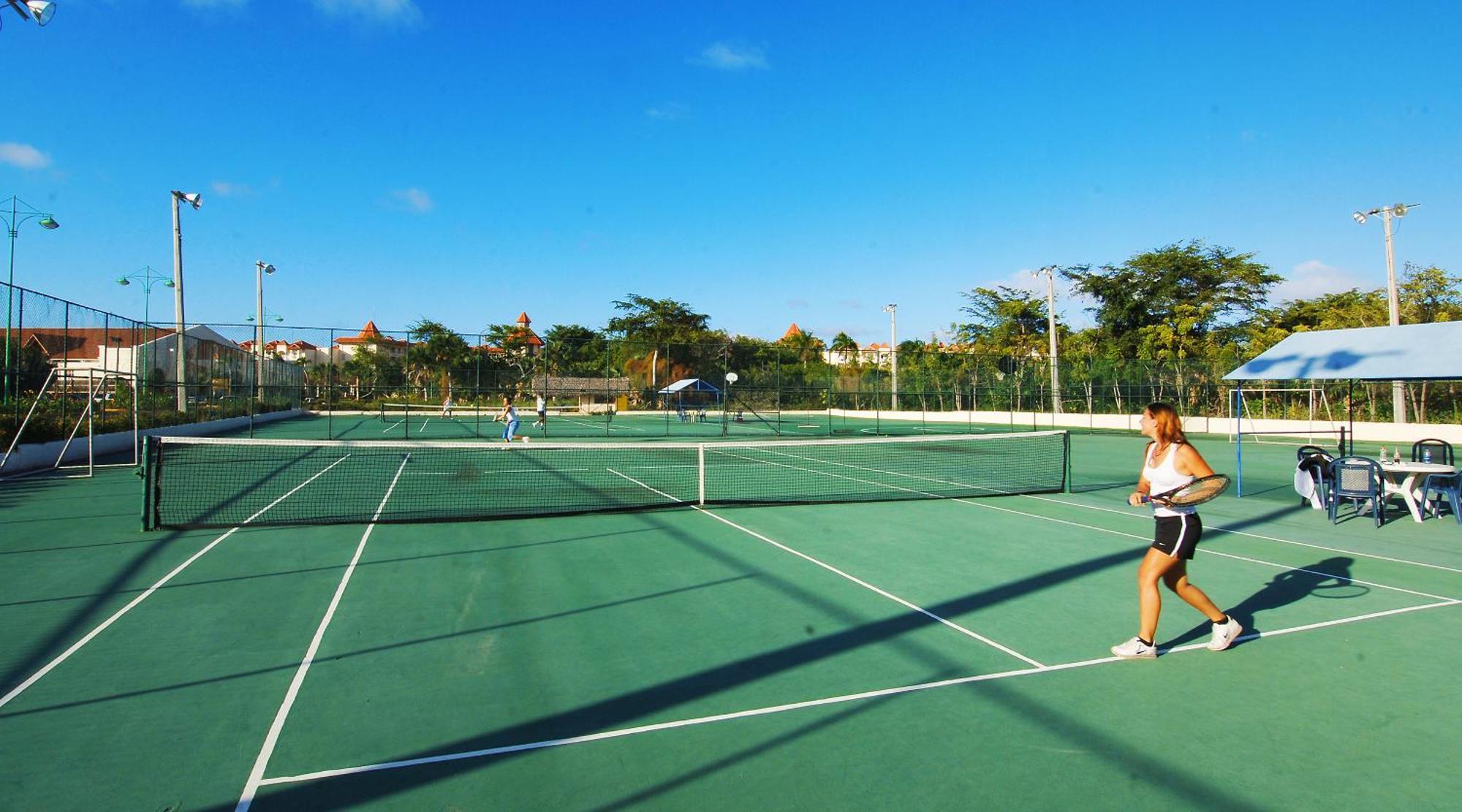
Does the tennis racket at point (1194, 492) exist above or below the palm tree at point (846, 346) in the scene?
below

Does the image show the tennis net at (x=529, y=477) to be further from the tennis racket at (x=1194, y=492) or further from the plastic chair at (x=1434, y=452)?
the plastic chair at (x=1434, y=452)

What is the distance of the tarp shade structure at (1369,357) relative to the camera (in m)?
11.3

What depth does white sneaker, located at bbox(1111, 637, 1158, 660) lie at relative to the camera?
16.9ft

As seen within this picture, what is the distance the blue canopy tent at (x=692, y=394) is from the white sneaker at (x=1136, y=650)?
3136 cm

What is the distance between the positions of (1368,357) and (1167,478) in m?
10.5


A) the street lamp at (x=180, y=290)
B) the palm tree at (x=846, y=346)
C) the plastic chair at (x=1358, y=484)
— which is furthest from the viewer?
the palm tree at (x=846, y=346)

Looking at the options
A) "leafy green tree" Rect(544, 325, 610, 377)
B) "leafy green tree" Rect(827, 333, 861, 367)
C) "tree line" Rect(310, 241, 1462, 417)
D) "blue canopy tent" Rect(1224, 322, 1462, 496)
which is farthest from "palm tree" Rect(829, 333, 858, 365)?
"blue canopy tent" Rect(1224, 322, 1462, 496)

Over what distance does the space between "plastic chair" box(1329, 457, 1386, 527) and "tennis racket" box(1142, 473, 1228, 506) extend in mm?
7677

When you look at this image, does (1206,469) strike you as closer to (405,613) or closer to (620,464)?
(405,613)

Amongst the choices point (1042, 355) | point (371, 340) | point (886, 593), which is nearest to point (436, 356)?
point (371, 340)

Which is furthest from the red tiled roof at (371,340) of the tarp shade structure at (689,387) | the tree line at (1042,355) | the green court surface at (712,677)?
the green court surface at (712,677)

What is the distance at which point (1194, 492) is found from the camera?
4848 millimetres

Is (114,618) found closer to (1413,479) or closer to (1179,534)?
(1179,534)

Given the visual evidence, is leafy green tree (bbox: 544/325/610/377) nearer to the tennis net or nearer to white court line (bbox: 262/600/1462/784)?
the tennis net
